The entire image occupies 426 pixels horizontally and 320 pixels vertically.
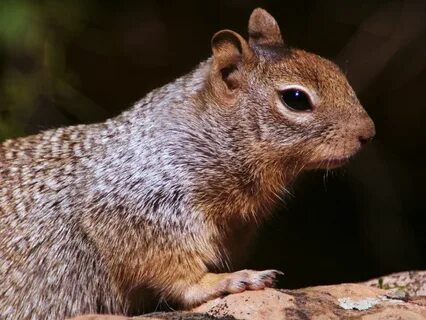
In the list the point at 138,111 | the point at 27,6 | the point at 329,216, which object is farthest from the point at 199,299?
the point at 329,216

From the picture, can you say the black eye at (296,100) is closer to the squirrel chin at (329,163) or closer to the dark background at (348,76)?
the squirrel chin at (329,163)

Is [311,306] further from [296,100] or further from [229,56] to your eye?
[229,56]

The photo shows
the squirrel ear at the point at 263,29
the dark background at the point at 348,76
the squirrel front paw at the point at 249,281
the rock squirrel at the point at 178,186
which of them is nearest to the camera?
the squirrel front paw at the point at 249,281

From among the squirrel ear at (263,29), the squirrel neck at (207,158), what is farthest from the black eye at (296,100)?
the squirrel ear at (263,29)

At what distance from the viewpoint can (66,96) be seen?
20.8 feet

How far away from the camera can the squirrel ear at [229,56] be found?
429cm

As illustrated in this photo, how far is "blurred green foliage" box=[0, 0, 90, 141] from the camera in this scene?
5.83 metres

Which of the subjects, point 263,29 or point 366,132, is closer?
point 366,132

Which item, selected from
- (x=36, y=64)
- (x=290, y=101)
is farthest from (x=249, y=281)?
(x=36, y=64)

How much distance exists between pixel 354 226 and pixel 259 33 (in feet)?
11.3

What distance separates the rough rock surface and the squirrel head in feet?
2.21

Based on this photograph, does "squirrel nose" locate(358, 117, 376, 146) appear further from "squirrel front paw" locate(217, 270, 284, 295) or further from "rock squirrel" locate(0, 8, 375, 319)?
"squirrel front paw" locate(217, 270, 284, 295)

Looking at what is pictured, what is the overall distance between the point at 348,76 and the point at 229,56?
301cm

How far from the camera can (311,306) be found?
366 centimetres
